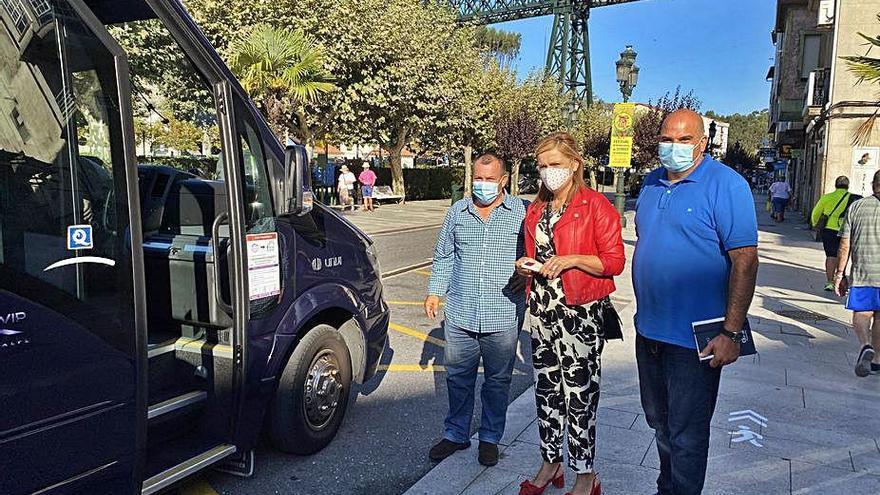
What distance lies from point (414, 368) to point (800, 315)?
5.52 m

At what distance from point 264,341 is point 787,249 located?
1516cm

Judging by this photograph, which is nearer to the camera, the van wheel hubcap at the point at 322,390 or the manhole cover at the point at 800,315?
the van wheel hubcap at the point at 322,390

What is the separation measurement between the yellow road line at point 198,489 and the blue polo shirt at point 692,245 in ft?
8.17

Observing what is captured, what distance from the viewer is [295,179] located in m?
3.46

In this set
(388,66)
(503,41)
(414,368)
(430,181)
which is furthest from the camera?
(503,41)

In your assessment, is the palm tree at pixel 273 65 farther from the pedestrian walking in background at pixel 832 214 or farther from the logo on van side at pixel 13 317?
the logo on van side at pixel 13 317

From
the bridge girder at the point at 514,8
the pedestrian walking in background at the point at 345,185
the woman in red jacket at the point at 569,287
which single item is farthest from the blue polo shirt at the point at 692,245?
the bridge girder at the point at 514,8

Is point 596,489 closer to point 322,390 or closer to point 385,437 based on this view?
point 385,437

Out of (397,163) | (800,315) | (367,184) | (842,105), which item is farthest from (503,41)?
(800,315)

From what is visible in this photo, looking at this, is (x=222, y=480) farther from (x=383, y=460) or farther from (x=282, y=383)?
(x=383, y=460)

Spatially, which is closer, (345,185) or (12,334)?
(12,334)

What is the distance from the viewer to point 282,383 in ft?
11.9

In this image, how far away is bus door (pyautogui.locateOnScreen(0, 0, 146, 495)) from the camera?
219 cm

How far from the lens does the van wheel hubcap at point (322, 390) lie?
384 cm
